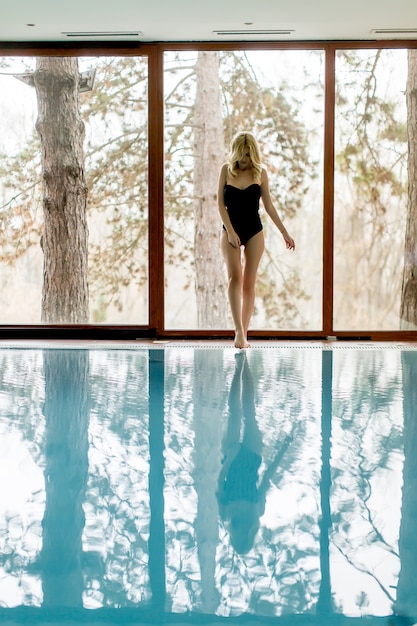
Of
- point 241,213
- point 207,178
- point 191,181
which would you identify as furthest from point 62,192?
point 241,213

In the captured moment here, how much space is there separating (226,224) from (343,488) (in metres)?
3.58

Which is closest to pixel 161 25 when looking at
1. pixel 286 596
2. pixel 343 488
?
pixel 343 488

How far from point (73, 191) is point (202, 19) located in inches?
73.6

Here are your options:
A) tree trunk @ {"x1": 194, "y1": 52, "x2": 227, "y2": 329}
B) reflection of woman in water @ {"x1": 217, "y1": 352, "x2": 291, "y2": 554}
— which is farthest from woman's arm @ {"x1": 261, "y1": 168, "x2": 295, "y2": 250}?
reflection of woman in water @ {"x1": 217, "y1": 352, "x2": 291, "y2": 554}

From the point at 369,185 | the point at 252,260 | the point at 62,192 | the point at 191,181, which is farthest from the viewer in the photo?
the point at 191,181

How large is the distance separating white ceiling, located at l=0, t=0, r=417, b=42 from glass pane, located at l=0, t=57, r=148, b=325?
398 millimetres

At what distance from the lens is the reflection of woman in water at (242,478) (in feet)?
5.82

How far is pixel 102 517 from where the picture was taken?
184 centimetres

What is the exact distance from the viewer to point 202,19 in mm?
5633

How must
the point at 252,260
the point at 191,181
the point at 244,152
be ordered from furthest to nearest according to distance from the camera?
the point at 191,181 < the point at 252,260 < the point at 244,152

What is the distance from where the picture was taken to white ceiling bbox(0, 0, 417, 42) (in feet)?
17.4

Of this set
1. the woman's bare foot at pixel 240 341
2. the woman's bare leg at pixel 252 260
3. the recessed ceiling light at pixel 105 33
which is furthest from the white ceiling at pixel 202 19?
the woman's bare foot at pixel 240 341

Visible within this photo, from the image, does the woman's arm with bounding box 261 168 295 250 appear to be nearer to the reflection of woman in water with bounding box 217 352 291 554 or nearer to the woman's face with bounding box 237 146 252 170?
the woman's face with bounding box 237 146 252 170

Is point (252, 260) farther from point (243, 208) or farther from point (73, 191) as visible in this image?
point (73, 191)
